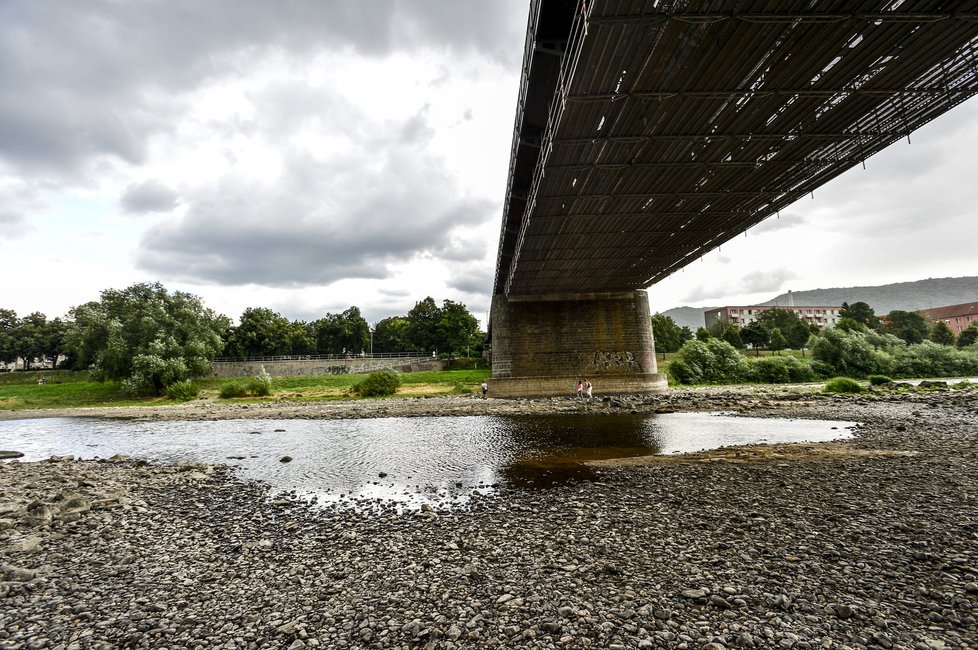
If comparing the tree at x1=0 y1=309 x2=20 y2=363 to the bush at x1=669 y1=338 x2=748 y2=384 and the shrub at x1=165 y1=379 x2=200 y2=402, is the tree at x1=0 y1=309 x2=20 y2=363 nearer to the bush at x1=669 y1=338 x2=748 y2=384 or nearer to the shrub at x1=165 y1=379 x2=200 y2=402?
the shrub at x1=165 y1=379 x2=200 y2=402

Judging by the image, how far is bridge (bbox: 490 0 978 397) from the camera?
9.09m

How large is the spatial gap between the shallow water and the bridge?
30.7ft

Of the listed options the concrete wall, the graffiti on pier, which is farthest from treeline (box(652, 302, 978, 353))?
the concrete wall

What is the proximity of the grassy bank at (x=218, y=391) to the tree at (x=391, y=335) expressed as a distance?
120 feet

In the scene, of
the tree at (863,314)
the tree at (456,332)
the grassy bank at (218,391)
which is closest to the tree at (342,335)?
the tree at (456,332)

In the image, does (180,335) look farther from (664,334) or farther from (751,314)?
(751,314)

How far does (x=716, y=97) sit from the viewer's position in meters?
11.7

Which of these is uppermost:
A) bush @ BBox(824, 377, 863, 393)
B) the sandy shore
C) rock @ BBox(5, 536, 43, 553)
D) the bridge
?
the bridge

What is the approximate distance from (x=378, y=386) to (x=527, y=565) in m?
35.5

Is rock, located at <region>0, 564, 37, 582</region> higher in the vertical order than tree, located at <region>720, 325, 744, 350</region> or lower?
lower

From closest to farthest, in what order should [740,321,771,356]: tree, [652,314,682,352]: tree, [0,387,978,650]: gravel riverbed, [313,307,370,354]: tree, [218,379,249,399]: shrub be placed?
[0,387,978,650]: gravel riverbed < [218,379,249,399]: shrub < [652,314,682,352]: tree < [740,321,771,356]: tree < [313,307,370,354]: tree

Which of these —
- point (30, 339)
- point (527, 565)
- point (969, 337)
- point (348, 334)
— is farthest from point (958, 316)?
point (30, 339)

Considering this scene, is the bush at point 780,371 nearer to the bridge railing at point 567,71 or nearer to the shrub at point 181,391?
the bridge railing at point 567,71

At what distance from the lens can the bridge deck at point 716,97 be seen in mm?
9055
